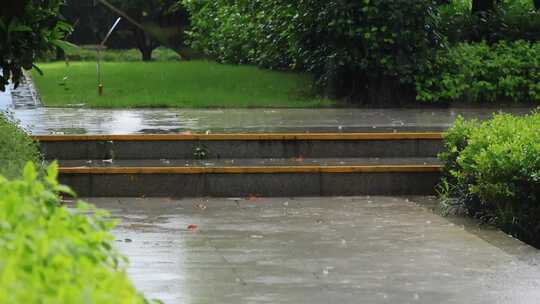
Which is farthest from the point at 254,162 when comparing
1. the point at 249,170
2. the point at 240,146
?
the point at 249,170

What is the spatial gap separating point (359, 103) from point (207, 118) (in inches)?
106

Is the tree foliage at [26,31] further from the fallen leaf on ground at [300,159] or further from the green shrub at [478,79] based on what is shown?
the green shrub at [478,79]

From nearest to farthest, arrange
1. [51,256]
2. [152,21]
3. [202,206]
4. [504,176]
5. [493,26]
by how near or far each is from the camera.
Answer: [51,256]
[504,176]
[202,206]
[493,26]
[152,21]

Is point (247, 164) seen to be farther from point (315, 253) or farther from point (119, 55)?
point (119, 55)

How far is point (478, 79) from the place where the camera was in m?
15.4

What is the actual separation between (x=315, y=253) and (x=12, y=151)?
206cm

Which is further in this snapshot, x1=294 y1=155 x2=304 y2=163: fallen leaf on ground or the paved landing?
the paved landing

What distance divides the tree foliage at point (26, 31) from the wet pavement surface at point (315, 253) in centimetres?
138

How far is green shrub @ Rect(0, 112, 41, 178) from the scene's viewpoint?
6145mm

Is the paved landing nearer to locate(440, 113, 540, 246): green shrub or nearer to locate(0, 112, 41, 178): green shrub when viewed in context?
locate(440, 113, 540, 246): green shrub

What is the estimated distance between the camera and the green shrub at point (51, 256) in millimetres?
2654

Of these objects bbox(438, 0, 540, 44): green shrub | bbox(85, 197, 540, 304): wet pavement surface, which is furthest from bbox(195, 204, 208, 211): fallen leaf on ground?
bbox(438, 0, 540, 44): green shrub

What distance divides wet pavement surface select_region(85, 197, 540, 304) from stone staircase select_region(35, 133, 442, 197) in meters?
0.24

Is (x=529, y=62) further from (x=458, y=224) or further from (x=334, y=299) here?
(x=334, y=299)
